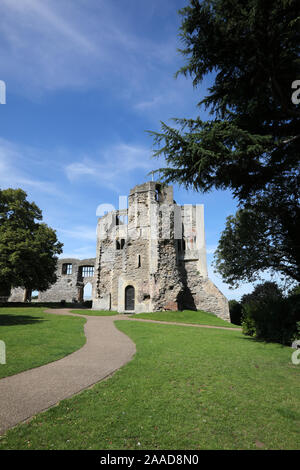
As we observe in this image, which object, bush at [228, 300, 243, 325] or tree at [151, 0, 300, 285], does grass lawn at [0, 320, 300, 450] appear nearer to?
tree at [151, 0, 300, 285]

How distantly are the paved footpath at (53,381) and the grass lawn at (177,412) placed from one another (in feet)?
1.08

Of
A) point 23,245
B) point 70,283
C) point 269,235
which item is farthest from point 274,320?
point 70,283

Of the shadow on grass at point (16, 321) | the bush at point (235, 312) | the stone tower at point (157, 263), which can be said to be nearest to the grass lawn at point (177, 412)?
the shadow on grass at point (16, 321)

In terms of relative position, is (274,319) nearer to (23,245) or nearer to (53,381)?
(53,381)

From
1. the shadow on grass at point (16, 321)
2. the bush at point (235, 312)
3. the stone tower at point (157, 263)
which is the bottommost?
the bush at point (235, 312)

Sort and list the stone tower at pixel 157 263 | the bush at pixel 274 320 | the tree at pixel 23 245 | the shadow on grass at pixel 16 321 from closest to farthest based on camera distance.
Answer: the bush at pixel 274 320
the shadow on grass at pixel 16 321
the tree at pixel 23 245
the stone tower at pixel 157 263

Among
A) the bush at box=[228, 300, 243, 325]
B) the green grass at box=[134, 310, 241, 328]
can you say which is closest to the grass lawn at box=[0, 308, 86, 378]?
the green grass at box=[134, 310, 241, 328]

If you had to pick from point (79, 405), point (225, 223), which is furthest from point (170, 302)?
point (79, 405)

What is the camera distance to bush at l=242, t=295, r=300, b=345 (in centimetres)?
987

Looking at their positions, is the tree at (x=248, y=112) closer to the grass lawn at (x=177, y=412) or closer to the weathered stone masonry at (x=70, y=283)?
the grass lawn at (x=177, y=412)

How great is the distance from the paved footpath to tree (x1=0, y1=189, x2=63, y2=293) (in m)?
14.7

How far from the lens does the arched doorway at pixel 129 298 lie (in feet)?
79.2

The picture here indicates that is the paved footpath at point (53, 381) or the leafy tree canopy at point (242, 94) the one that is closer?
the paved footpath at point (53, 381)

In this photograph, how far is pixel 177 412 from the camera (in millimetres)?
3818
